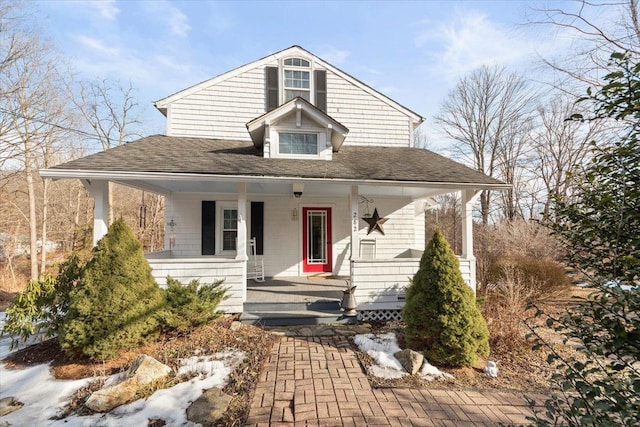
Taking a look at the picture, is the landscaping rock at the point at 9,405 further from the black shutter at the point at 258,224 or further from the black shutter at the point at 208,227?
the black shutter at the point at 258,224

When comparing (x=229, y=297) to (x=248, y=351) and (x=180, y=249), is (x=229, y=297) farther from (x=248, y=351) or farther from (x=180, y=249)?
(x=180, y=249)

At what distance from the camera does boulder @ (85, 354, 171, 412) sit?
3.34 meters

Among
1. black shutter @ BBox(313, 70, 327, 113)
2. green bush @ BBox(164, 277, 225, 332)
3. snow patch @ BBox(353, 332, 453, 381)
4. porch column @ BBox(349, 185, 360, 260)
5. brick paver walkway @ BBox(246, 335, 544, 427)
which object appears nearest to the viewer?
brick paver walkway @ BBox(246, 335, 544, 427)

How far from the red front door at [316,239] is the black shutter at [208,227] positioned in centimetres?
259

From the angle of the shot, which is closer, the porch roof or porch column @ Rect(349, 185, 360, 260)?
the porch roof

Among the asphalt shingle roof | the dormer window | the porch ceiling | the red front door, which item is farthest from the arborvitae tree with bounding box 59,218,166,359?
the dormer window

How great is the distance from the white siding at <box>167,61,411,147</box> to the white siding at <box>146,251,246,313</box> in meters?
4.43

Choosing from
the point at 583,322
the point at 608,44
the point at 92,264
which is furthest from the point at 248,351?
the point at 608,44

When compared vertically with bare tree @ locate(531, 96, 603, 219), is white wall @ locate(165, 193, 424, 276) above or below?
below

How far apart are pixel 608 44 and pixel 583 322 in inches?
412

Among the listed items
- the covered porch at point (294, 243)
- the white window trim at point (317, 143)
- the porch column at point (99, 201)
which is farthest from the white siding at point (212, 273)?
the white window trim at point (317, 143)

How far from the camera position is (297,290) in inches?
279

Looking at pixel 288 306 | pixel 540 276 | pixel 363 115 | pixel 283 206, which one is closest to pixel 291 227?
pixel 283 206

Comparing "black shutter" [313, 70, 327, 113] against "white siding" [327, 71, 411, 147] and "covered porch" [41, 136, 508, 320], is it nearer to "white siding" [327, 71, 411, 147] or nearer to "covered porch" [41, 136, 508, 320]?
"white siding" [327, 71, 411, 147]
